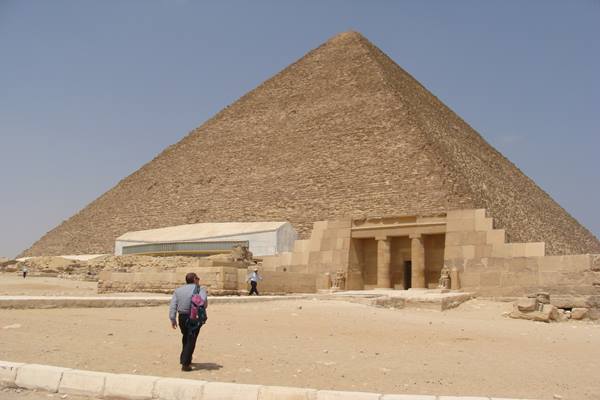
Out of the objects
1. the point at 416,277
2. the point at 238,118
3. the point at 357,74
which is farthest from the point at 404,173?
the point at 238,118

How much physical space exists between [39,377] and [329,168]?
3102 cm

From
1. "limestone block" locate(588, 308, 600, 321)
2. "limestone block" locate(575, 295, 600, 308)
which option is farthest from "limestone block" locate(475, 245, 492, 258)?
"limestone block" locate(588, 308, 600, 321)

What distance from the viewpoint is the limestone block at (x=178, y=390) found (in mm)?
4555

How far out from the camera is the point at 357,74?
42594mm

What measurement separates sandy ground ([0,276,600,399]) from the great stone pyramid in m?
20.0

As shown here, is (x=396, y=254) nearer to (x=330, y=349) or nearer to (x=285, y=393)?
(x=330, y=349)

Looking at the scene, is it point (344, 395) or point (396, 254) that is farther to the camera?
point (396, 254)

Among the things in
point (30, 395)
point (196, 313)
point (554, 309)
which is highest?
point (196, 313)

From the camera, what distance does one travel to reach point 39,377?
16.2 feet

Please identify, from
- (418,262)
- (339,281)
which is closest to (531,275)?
(418,262)

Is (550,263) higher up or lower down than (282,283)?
higher up

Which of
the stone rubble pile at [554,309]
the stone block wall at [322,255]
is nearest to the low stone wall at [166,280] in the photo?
the stone block wall at [322,255]

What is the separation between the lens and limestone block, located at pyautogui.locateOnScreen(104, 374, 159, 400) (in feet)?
15.3

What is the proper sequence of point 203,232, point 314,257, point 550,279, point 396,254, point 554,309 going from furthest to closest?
point 203,232, point 314,257, point 396,254, point 550,279, point 554,309
